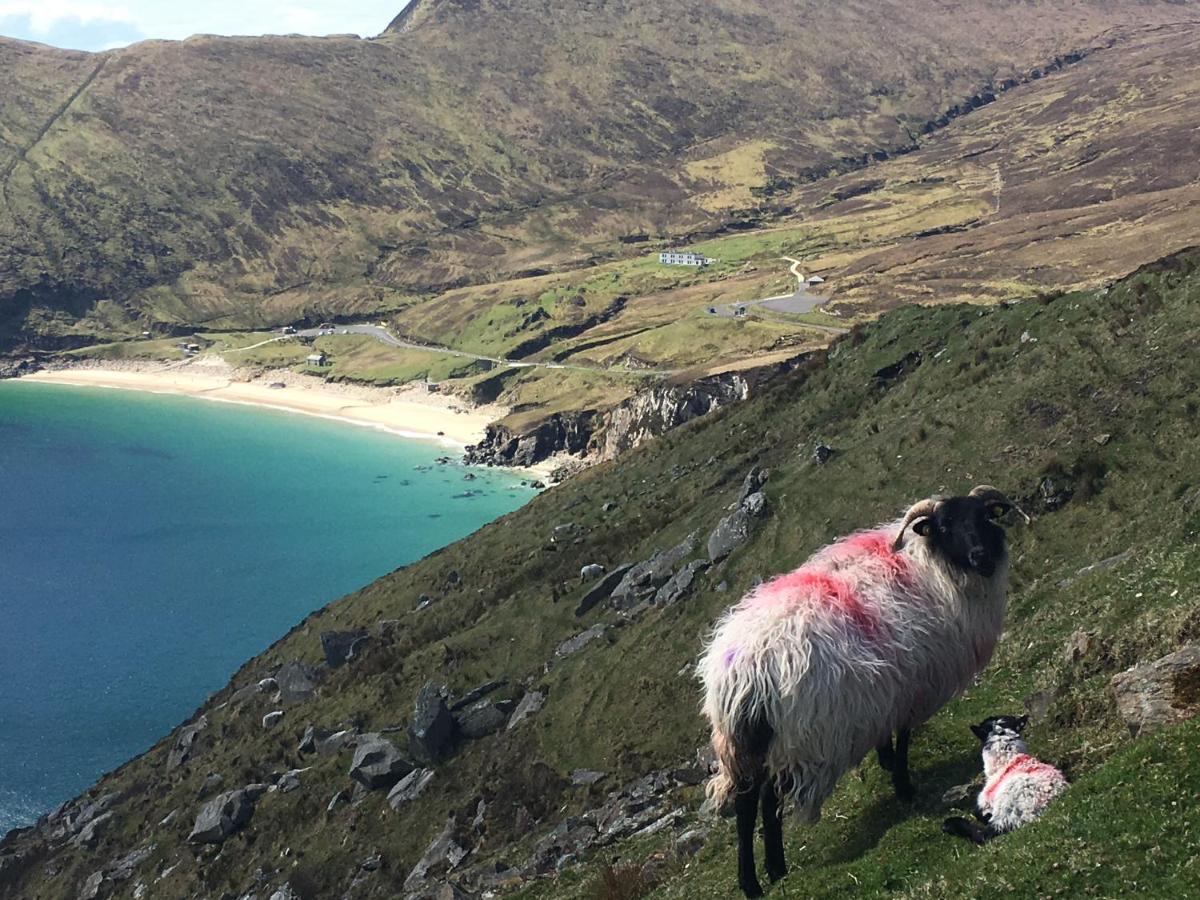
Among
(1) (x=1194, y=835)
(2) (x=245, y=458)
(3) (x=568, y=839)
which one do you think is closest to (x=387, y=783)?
(3) (x=568, y=839)

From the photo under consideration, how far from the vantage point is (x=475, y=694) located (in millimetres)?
41312

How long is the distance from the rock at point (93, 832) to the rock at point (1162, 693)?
51.0 meters

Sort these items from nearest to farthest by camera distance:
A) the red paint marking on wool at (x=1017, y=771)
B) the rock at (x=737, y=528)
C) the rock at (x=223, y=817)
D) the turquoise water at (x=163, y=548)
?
the red paint marking on wool at (x=1017, y=771), the rock at (x=737, y=528), the rock at (x=223, y=817), the turquoise water at (x=163, y=548)

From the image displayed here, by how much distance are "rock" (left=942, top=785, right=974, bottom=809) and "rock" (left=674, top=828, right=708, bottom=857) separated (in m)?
7.27

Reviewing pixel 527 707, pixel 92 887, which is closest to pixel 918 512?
pixel 527 707

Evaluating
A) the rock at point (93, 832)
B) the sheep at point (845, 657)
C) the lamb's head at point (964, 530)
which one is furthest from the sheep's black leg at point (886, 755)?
the rock at point (93, 832)

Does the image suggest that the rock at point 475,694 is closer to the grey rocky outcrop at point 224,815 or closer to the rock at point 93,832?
the grey rocky outcrop at point 224,815

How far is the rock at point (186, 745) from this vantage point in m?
51.5

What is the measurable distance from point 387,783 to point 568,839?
14.1 meters

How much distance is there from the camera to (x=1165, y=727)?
40.0ft

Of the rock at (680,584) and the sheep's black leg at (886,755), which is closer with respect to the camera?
the sheep's black leg at (886,755)

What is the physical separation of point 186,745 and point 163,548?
6485cm

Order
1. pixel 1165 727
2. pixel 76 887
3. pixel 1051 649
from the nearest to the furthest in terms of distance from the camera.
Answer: pixel 1165 727, pixel 1051 649, pixel 76 887

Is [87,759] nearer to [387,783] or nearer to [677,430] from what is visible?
[387,783]
